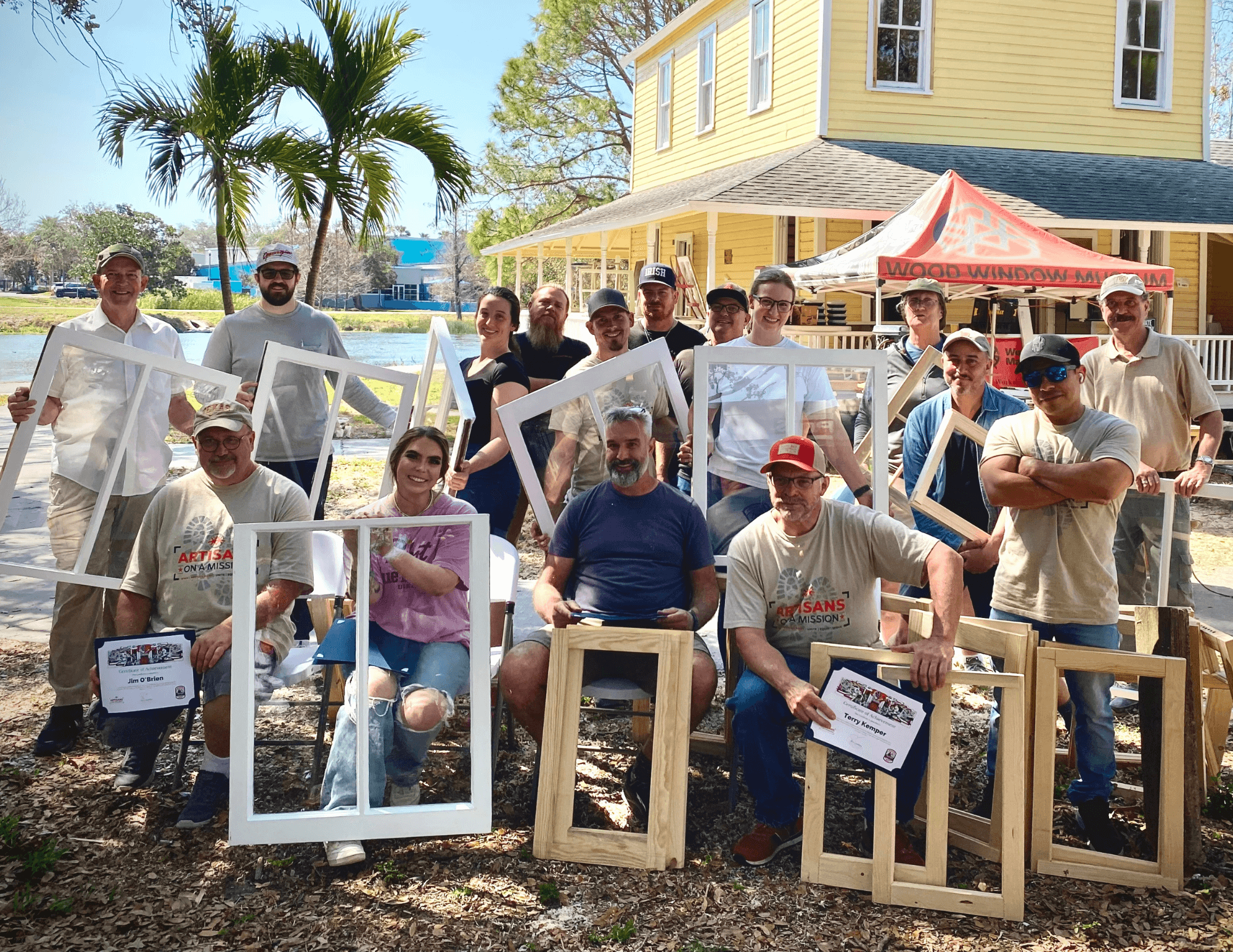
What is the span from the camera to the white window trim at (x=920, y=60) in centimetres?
1413

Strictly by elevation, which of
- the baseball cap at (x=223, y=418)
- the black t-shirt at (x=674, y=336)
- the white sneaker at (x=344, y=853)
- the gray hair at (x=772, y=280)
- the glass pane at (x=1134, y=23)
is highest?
the glass pane at (x=1134, y=23)

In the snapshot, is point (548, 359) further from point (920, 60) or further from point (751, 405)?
point (920, 60)

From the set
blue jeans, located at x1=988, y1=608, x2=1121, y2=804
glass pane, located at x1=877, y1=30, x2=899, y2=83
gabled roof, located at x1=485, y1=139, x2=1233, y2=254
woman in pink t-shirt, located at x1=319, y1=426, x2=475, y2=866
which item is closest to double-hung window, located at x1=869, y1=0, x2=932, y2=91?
glass pane, located at x1=877, y1=30, x2=899, y2=83

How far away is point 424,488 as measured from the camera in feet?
12.2

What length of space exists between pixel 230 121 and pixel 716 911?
7346mm

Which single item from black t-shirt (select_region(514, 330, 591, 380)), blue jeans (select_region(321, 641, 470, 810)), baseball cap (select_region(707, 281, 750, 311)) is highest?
baseball cap (select_region(707, 281, 750, 311))

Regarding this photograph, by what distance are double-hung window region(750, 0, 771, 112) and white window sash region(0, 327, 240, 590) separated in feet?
43.9

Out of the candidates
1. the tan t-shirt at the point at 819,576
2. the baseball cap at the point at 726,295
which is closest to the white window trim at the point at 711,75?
the baseball cap at the point at 726,295

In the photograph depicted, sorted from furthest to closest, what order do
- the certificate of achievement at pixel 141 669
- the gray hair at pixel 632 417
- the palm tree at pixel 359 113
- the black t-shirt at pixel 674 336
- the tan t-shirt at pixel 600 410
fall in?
the palm tree at pixel 359 113 < the black t-shirt at pixel 674 336 < the tan t-shirt at pixel 600 410 < the gray hair at pixel 632 417 < the certificate of achievement at pixel 141 669

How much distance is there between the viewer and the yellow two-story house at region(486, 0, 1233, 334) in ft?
43.7

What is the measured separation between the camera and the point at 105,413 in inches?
167

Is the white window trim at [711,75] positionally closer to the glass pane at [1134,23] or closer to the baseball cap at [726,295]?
the glass pane at [1134,23]

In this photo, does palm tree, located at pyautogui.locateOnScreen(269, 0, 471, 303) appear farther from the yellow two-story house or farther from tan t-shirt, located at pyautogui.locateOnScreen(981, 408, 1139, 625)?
tan t-shirt, located at pyautogui.locateOnScreen(981, 408, 1139, 625)

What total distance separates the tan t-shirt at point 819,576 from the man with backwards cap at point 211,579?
1.56 m
